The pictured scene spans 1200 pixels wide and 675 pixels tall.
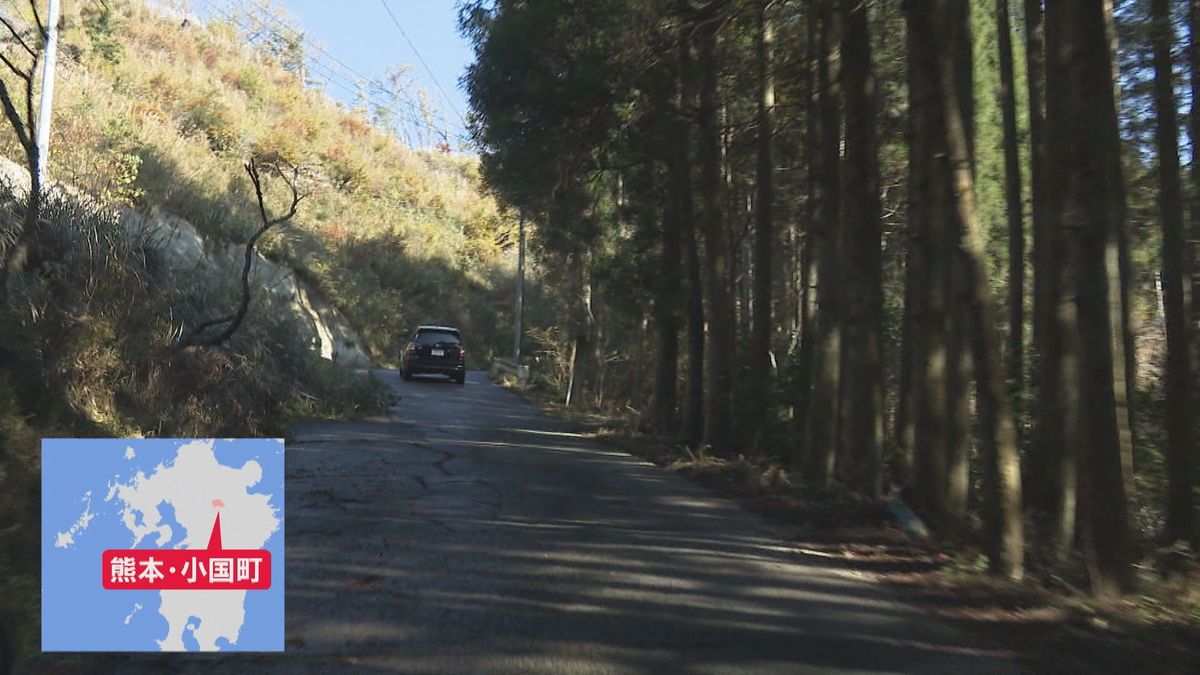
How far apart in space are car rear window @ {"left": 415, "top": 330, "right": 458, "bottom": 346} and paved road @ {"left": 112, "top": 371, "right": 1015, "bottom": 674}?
19.4 meters

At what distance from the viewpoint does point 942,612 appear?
629 centimetres

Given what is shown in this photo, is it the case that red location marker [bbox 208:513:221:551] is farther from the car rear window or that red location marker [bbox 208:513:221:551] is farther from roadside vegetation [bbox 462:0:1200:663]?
the car rear window

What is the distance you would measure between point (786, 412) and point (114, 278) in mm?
10145

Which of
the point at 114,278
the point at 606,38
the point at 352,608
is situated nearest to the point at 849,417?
the point at 352,608

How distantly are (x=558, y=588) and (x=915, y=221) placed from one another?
16.6 ft

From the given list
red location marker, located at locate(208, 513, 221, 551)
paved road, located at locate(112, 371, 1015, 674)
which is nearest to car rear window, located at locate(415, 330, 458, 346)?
paved road, located at locate(112, 371, 1015, 674)

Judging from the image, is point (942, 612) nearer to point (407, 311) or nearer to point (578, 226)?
point (578, 226)

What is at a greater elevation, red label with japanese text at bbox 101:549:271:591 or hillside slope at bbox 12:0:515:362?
hillside slope at bbox 12:0:515:362

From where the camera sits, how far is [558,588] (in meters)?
6.52

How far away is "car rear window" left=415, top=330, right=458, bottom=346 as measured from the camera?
30911mm

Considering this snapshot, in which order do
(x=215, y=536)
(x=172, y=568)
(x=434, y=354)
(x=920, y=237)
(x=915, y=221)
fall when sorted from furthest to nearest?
(x=434, y=354) < (x=915, y=221) < (x=920, y=237) < (x=215, y=536) < (x=172, y=568)

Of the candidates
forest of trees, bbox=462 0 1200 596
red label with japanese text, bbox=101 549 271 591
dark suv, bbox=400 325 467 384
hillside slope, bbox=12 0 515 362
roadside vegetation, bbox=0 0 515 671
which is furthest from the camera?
dark suv, bbox=400 325 467 384

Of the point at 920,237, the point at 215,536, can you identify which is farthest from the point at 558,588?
the point at 920,237

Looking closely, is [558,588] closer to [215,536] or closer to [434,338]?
[215,536]
